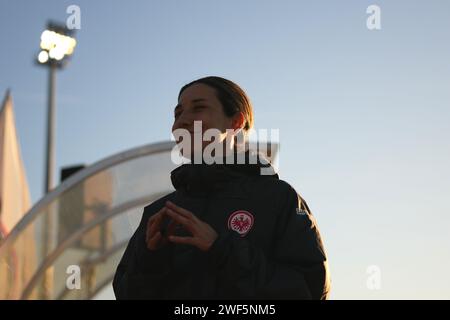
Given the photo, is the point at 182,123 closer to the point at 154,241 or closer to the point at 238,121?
the point at 238,121

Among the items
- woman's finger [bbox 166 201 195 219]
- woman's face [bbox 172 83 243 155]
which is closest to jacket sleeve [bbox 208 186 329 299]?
woman's finger [bbox 166 201 195 219]

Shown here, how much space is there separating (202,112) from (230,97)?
0.44 feet

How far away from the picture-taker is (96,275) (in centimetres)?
1302

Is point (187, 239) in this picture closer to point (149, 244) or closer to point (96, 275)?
point (149, 244)

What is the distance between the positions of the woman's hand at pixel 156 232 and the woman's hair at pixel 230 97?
1.86 feet

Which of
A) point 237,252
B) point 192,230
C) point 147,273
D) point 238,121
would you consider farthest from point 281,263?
point 238,121

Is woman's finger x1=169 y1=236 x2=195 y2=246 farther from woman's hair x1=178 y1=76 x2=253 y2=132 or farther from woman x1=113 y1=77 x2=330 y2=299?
woman's hair x1=178 y1=76 x2=253 y2=132

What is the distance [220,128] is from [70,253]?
1034 cm

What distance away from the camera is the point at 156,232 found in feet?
7.33

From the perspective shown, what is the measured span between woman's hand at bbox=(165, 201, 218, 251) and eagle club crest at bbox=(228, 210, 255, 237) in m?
0.19

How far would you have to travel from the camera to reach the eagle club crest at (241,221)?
93.4 inches

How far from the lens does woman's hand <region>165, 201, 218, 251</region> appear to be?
7.13 feet

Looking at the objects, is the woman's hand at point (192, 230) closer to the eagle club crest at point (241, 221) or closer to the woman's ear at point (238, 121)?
the eagle club crest at point (241, 221)
